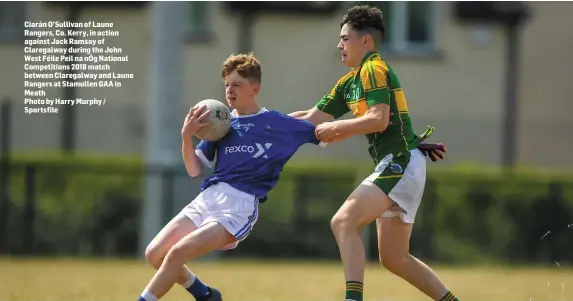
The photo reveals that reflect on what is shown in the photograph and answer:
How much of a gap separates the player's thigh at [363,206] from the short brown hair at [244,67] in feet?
2.98

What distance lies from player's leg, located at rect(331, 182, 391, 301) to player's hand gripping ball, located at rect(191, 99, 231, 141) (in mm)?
848

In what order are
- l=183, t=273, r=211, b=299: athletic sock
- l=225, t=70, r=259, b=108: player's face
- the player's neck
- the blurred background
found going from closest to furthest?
1. l=225, t=70, r=259, b=108: player's face
2. the player's neck
3. l=183, t=273, r=211, b=299: athletic sock
4. the blurred background

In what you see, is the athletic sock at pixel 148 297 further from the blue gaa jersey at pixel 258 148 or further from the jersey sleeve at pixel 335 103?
the jersey sleeve at pixel 335 103

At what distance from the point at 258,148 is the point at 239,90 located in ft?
1.19

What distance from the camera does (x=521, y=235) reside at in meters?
19.2

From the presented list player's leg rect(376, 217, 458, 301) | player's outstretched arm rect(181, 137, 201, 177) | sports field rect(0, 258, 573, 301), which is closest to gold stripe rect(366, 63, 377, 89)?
player's leg rect(376, 217, 458, 301)

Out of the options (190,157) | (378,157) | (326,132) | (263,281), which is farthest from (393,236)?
(263,281)

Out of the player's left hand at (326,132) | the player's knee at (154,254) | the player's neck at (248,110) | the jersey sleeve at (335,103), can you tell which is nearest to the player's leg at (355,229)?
the player's left hand at (326,132)

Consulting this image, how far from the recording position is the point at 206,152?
7.11 meters

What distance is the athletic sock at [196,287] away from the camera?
727cm

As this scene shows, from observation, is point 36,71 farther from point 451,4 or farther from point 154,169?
point 451,4

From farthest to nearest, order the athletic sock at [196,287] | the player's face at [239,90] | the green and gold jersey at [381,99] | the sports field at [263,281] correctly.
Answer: the sports field at [263,281]
the athletic sock at [196,287]
the player's face at [239,90]
the green and gold jersey at [381,99]

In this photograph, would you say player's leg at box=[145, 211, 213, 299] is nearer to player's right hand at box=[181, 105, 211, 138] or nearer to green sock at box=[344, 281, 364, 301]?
player's right hand at box=[181, 105, 211, 138]

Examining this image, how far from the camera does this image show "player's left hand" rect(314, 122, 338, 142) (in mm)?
6859
